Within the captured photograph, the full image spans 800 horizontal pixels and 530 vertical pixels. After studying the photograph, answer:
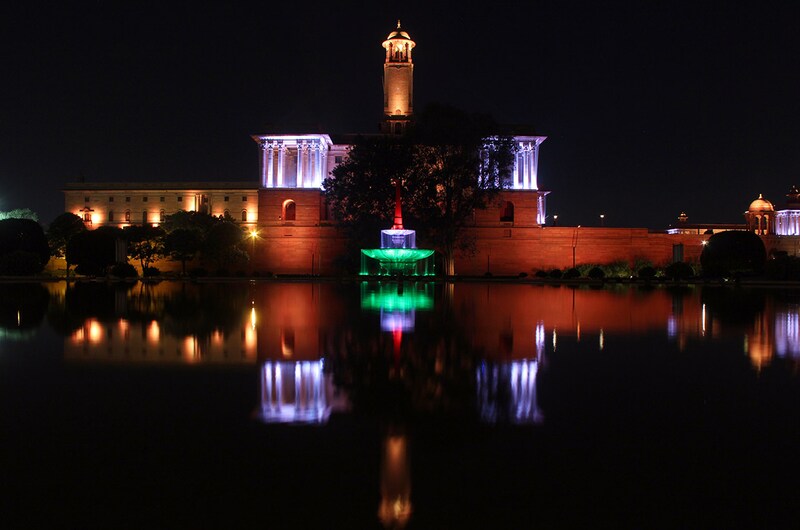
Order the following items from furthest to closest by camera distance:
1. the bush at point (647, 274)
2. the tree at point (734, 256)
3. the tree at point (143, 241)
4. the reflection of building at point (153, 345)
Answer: the tree at point (143, 241) → the tree at point (734, 256) → the bush at point (647, 274) → the reflection of building at point (153, 345)

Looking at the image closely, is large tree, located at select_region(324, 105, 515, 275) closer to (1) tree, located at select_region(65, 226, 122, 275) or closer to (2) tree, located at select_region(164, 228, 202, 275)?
(2) tree, located at select_region(164, 228, 202, 275)

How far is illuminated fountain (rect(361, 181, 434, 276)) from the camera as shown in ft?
118

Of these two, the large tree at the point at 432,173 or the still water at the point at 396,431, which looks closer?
the still water at the point at 396,431

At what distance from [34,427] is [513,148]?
39.6 metres

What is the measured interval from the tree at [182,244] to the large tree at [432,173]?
10.2m

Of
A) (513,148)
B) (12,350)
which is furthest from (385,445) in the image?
(513,148)

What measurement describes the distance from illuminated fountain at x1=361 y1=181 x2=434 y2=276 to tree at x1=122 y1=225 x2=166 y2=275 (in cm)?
1443

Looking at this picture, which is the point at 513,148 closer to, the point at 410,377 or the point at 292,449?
the point at 410,377

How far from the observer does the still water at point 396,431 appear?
12.5 ft

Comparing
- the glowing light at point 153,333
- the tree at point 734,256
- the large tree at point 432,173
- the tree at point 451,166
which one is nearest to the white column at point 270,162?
the large tree at point 432,173

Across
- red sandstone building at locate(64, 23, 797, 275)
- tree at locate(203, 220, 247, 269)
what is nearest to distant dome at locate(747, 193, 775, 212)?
red sandstone building at locate(64, 23, 797, 275)

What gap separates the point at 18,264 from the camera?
129 ft

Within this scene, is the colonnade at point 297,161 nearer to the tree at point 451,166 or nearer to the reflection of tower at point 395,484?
the tree at point 451,166

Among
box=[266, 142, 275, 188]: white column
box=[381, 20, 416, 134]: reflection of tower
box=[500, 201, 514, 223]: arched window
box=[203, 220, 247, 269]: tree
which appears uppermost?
box=[381, 20, 416, 134]: reflection of tower
